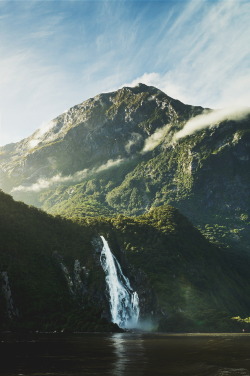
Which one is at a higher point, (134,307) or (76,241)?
(76,241)

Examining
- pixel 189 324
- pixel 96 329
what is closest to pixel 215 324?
pixel 189 324

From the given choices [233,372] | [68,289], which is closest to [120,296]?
[68,289]

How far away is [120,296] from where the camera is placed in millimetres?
174875

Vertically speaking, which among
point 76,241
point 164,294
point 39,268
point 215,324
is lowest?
point 215,324

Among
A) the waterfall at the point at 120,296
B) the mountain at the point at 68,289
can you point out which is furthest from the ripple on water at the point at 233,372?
the waterfall at the point at 120,296

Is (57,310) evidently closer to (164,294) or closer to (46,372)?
(164,294)

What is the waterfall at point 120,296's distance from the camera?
6550 inches

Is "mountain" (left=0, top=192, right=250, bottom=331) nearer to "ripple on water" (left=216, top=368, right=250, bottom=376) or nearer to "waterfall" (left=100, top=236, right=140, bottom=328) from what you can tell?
"waterfall" (left=100, top=236, right=140, bottom=328)

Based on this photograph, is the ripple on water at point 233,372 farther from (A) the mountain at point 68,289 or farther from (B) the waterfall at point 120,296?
(B) the waterfall at point 120,296

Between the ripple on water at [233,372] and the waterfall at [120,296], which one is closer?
the ripple on water at [233,372]

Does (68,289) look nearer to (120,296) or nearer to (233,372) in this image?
(120,296)

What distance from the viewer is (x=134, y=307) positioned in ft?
573

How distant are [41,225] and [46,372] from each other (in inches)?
6596

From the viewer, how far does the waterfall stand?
546 ft
